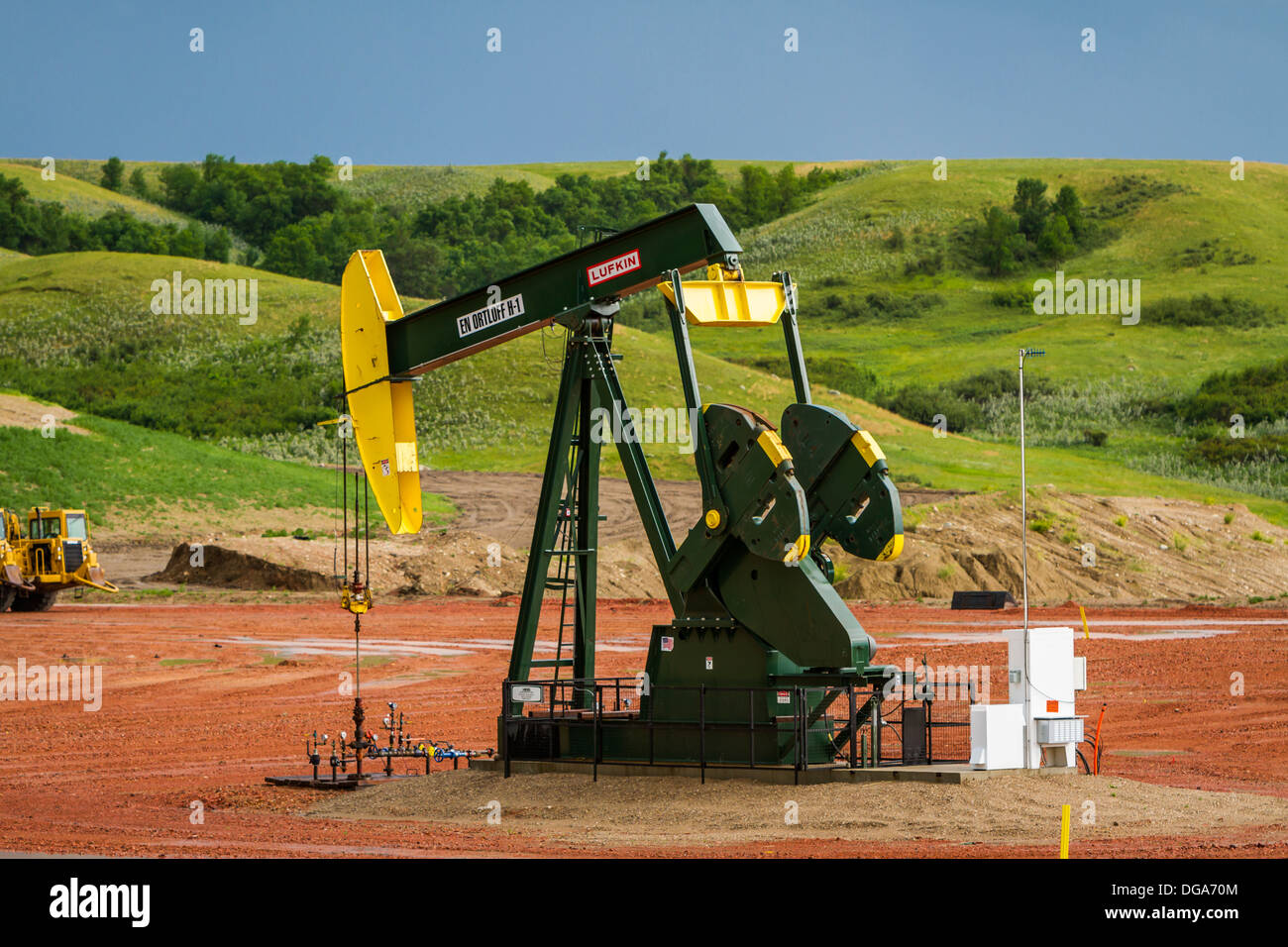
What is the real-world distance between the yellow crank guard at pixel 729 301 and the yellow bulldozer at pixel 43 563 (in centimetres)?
3309

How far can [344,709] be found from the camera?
27.4 metres

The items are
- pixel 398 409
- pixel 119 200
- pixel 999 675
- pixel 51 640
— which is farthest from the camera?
pixel 119 200

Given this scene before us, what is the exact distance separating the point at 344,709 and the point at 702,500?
13.0 meters

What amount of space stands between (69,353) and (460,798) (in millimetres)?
86862

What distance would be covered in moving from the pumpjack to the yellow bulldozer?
30.1 meters

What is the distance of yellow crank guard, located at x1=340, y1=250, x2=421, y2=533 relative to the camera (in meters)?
18.3

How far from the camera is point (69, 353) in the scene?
317 feet

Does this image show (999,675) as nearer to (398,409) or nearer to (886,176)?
(398,409)

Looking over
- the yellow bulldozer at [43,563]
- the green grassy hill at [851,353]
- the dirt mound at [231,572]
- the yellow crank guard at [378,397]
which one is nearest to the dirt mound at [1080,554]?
the green grassy hill at [851,353]

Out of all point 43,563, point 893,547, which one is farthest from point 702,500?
point 43,563

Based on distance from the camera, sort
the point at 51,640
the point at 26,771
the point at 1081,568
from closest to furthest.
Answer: the point at 26,771 < the point at 51,640 < the point at 1081,568

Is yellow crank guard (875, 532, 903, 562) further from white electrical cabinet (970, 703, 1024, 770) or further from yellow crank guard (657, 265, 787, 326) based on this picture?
yellow crank guard (657, 265, 787, 326)

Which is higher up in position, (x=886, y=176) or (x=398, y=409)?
(x=886, y=176)

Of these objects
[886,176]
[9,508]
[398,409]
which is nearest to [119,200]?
[886,176]
